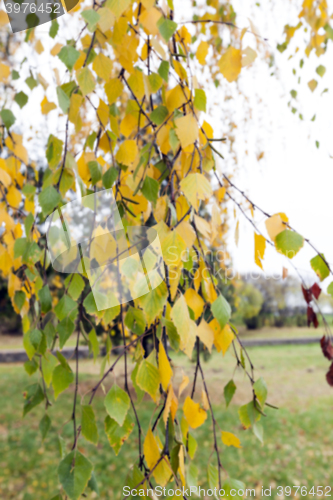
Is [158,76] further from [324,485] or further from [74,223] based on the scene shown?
[324,485]

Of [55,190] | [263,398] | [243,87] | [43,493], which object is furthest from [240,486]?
[243,87]

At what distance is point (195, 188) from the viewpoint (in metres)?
0.49

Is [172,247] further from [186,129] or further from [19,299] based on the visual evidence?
[19,299]

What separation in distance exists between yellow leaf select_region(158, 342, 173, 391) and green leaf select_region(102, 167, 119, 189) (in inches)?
11.0

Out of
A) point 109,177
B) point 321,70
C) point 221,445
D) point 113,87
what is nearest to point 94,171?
point 109,177

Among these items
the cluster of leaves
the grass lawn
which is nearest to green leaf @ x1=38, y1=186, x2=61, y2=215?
the cluster of leaves

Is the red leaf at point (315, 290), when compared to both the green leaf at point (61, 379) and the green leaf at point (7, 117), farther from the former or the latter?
the green leaf at point (7, 117)

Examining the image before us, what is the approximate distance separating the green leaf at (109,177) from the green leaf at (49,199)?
8cm

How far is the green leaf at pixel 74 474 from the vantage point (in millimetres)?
506

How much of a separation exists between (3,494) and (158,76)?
2365 mm

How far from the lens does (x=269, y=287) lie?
531cm

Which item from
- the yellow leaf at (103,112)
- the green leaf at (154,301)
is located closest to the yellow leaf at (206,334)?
the green leaf at (154,301)

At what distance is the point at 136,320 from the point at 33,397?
1.01 feet

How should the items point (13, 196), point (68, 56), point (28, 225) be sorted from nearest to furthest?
1. point (68, 56)
2. point (28, 225)
3. point (13, 196)
